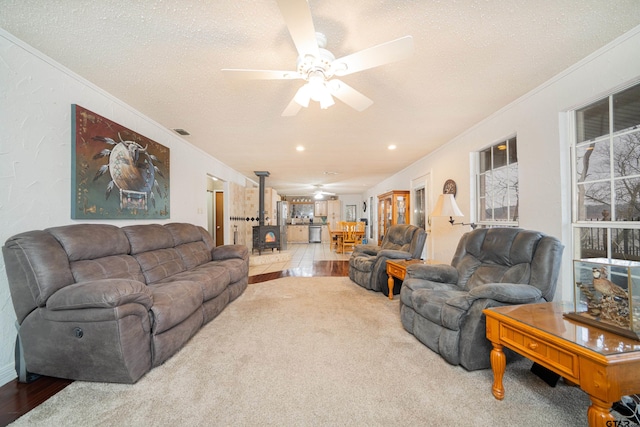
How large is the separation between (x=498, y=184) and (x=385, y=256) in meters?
1.78

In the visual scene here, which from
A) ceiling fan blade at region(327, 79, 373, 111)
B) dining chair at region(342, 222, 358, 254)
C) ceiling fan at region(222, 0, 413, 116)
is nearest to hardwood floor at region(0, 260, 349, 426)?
ceiling fan at region(222, 0, 413, 116)

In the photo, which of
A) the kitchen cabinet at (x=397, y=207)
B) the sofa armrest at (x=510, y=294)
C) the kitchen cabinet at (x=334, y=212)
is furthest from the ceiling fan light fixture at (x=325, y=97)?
the kitchen cabinet at (x=334, y=212)

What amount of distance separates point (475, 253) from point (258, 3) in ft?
9.14

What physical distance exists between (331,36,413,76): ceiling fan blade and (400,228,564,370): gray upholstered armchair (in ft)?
5.50

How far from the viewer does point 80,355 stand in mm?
1649

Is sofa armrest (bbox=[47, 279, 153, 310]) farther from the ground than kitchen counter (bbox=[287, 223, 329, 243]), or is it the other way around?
sofa armrest (bbox=[47, 279, 153, 310])

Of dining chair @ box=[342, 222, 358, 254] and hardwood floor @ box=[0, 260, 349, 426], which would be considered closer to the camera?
hardwood floor @ box=[0, 260, 349, 426]

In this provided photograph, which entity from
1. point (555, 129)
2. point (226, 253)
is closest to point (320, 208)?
point (226, 253)

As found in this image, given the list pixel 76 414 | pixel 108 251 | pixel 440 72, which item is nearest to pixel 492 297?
pixel 440 72

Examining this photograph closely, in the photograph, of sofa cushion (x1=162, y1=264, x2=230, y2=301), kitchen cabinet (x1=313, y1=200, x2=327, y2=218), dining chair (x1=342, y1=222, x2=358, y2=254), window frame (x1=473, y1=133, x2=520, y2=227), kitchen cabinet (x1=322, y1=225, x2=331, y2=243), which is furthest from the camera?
Answer: kitchen cabinet (x1=313, y1=200, x2=327, y2=218)

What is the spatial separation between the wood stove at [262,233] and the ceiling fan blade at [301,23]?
559cm

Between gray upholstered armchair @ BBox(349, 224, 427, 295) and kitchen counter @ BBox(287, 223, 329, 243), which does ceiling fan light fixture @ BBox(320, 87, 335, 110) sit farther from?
kitchen counter @ BBox(287, 223, 329, 243)

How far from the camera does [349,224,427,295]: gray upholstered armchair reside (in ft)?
11.9

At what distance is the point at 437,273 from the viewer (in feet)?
8.44
